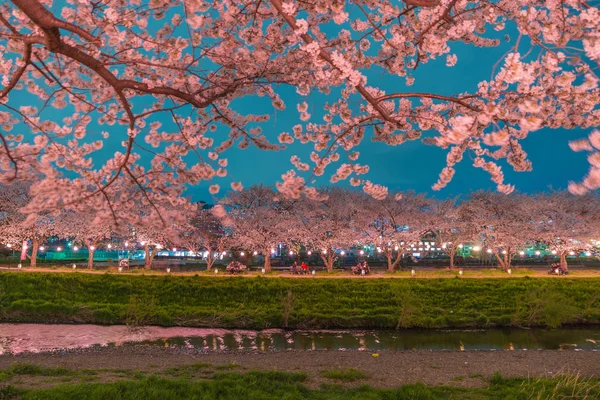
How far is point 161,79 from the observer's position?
6852mm

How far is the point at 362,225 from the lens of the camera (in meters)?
37.2

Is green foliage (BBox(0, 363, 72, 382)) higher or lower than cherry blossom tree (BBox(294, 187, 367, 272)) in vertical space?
lower

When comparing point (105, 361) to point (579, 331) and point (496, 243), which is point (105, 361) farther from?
point (496, 243)

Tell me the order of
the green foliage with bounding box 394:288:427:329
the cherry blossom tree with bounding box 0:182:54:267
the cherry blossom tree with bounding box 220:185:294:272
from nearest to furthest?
the green foliage with bounding box 394:288:427:329
the cherry blossom tree with bounding box 0:182:54:267
the cherry blossom tree with bounding box 220:185:294:272

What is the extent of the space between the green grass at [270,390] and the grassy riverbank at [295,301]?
10016mm

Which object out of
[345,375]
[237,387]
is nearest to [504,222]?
[345,375]

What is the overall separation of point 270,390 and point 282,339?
8.86 metres

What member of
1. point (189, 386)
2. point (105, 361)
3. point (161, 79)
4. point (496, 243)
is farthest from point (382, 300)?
point (496, 243)

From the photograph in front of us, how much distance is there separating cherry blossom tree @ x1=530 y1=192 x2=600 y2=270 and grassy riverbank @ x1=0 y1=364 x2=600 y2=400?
29.8m

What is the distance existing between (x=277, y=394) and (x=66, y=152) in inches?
222

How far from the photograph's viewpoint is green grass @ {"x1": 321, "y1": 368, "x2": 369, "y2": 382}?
8.77 metres

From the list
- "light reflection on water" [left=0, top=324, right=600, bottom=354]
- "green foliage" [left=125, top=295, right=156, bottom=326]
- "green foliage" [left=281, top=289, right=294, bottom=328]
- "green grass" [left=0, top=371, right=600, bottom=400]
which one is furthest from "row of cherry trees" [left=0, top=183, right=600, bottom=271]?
"green grass" [left=0, top=371, right=600, bottom=400]

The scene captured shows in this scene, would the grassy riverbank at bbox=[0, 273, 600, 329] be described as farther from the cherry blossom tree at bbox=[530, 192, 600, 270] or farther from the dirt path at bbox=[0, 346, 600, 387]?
the cherry blossom tree at bbox=[530, 192, 600, 270]

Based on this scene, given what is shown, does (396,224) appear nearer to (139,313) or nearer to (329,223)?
(329,223)
